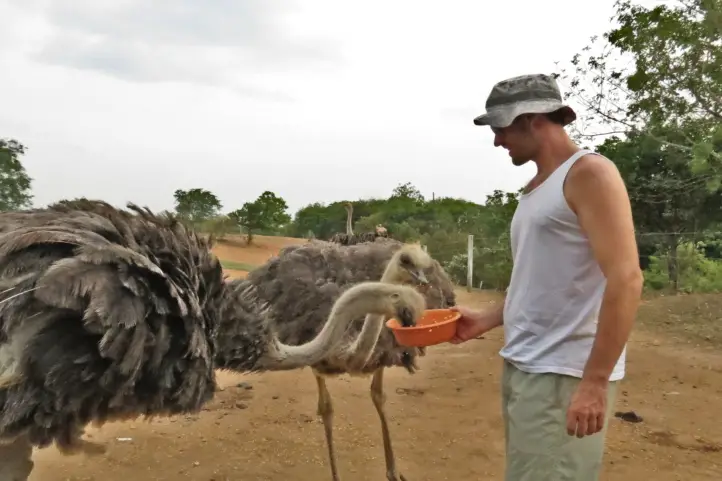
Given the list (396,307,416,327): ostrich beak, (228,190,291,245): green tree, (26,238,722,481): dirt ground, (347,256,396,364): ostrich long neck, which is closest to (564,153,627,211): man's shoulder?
(396,307,416,327): ostrich beak

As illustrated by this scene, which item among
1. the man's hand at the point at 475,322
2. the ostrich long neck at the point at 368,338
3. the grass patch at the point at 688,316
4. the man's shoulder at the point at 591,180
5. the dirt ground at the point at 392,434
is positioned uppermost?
the man's shoulder at the point at 591,180

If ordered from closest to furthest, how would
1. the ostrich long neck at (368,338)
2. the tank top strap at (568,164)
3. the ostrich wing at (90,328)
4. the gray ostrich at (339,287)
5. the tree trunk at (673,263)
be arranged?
the tank top strap at (568,164) → the ostrich wing at (90,328) → the ostrich long neck at (368,338) → the gray ostrich at (339,287) → the tree trunk at (673,263)

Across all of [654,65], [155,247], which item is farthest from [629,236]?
[654,65]

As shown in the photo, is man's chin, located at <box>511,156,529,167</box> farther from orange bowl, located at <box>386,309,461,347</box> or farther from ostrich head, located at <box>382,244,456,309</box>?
ostrich head, located at <box>382,244,456,309</box>

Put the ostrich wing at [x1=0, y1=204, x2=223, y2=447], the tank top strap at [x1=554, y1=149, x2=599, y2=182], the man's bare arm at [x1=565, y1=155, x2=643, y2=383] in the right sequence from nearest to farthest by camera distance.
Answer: the man's bare arm at [x1=565, y1=155, x2=643, y2=383], the tank top strap at [x1=554, y1=149, x2=599, y2=182], the ostrich wing at [x1=0, y1=204, x2=223, y2=447]

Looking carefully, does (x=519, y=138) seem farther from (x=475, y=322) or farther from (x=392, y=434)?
(x=392, y=434)

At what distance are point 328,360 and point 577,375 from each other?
2112mm

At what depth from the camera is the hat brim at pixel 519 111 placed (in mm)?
1805

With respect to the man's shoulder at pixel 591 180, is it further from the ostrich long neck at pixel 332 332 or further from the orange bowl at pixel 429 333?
the ostrich long neck at pixel 332 332

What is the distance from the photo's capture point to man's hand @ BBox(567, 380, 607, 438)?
1655 millimetres

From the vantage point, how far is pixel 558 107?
5.94 ft

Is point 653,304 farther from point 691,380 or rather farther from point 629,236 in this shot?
point 629,236

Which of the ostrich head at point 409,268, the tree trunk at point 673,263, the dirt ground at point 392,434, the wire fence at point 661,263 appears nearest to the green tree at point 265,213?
the wire fence at point 661,263

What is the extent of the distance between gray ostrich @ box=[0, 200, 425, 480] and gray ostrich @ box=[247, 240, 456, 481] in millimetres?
1003
